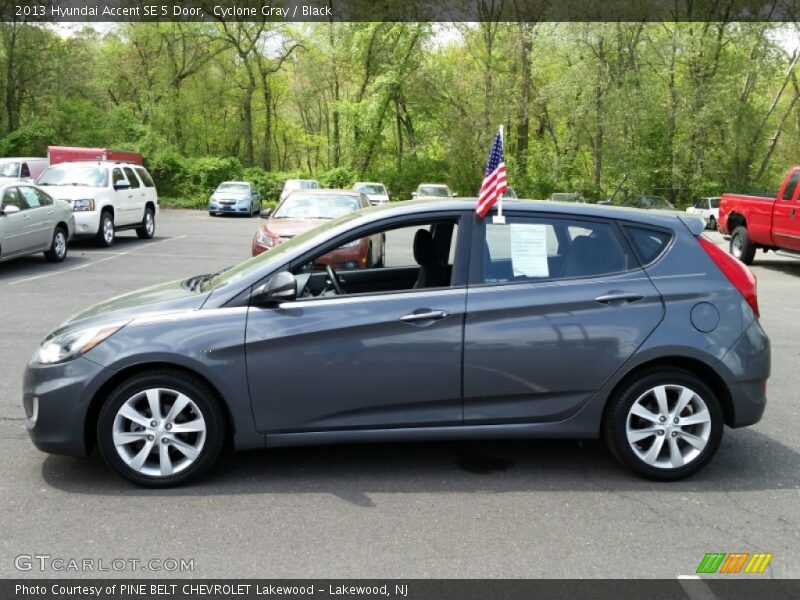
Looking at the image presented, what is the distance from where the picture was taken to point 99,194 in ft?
62.0

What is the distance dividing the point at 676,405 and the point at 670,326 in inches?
17.9

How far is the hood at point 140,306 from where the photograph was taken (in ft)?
15.5

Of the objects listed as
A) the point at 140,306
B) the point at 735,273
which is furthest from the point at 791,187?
the point at 140,306

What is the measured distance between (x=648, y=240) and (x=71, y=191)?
16304 millimetres

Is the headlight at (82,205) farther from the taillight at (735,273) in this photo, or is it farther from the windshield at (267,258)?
the taillight at (735,273)

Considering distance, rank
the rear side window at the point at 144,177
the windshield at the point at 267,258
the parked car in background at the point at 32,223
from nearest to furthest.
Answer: the windshield at the point at 267,258
the parked car in background at the point at 32,223
the rear side window at the point at 144,177

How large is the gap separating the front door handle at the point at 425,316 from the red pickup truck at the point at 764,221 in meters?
13.6

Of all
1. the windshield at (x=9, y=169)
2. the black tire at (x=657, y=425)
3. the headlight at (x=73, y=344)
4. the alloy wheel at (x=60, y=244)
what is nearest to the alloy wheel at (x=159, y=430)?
the headlight at (x=73, y=344)

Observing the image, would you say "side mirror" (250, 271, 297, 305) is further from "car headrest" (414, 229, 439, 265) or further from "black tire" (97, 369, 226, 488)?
"car headrest" (414, 229, 439, 265)

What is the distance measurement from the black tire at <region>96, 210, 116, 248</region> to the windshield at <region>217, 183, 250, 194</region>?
683 inches

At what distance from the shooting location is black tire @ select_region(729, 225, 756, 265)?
17922 mm

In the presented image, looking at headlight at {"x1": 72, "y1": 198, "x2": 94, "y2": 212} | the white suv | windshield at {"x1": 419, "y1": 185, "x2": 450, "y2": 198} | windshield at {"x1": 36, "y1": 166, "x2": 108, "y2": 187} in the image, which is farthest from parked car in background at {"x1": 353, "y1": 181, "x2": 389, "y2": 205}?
headlight at {"x1": 72, "y1": 198, "x2": 94, "y2": 212}
